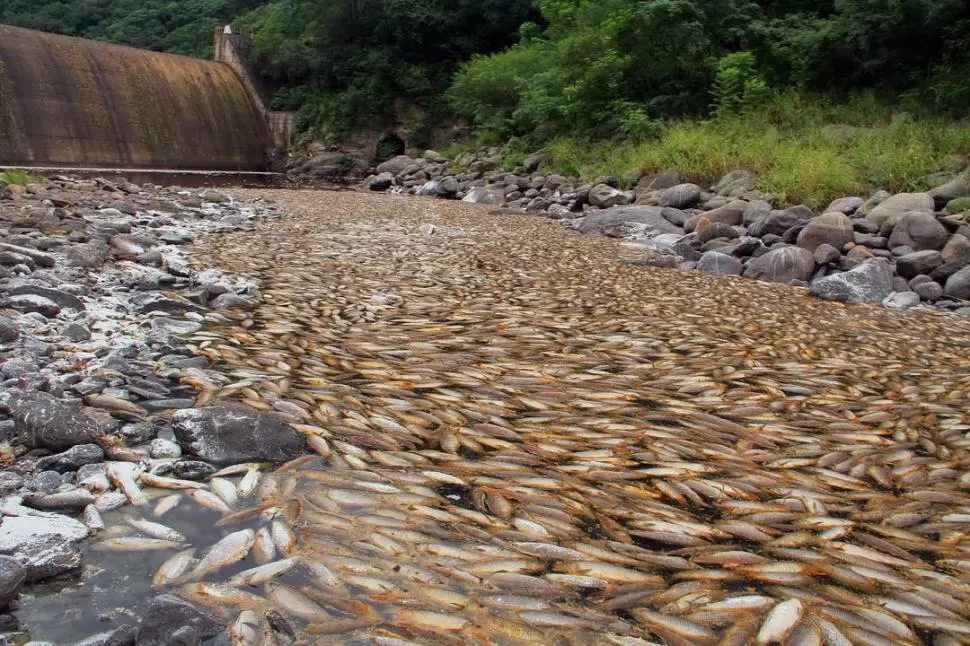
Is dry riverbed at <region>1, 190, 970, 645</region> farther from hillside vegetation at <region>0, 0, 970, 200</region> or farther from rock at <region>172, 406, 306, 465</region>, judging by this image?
hillside vegetation at <region>0, 0, 970, 200</region>

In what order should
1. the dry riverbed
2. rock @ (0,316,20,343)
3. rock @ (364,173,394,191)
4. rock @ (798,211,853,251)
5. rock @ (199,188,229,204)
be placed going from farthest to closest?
rock @ (364,173,394,191)
rock @ (199,188,229,204)
rock @ (798,211,853,251)
rock @ (0,316,20,343)
the dry riverbed

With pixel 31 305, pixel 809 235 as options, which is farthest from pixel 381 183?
Result: pixel 31 305

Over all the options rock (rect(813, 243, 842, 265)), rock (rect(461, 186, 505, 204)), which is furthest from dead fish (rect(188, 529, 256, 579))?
rock (rect(461, 186, 505, 204))

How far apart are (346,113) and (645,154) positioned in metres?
19.9

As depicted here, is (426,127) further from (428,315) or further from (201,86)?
(428,315)

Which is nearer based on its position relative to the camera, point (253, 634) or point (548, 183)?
point (253, 634)

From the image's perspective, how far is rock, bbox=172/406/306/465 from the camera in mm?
2795

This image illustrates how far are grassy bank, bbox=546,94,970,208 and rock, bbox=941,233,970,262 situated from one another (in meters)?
3.63

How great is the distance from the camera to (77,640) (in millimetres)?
1750

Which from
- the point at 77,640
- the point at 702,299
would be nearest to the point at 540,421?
the point at 77,640

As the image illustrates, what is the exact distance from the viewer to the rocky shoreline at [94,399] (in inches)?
86.0

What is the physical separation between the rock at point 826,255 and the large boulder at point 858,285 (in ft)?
2.64

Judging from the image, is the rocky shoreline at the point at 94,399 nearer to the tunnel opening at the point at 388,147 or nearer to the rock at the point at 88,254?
the rock at the point at 88,254

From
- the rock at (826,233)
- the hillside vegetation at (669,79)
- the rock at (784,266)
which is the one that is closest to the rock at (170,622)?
the rock at (784,266)
